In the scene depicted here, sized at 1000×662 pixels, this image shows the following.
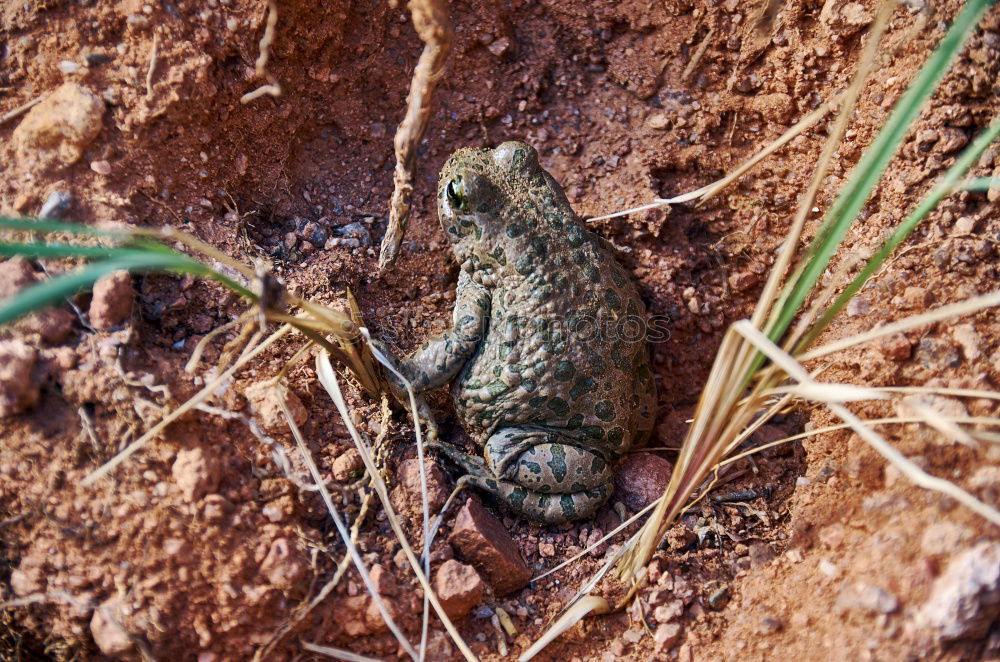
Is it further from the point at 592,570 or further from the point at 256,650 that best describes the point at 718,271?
the point at 256,650

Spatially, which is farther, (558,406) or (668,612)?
(558,406)

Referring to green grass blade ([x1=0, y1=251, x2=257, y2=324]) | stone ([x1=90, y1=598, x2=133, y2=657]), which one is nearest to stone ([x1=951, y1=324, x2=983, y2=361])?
green grass blade ([x1=0, y1=251, x2=257, y2=324])

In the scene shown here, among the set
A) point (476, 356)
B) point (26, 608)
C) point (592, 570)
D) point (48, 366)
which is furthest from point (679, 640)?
point (48, 366)

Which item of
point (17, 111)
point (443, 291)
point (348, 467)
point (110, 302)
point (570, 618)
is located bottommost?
point (570, 618)

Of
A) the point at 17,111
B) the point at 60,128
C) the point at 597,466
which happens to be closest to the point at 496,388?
the point at 597,466

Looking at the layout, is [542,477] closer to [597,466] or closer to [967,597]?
[597,466]

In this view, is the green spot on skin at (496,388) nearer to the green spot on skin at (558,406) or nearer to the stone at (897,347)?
the green spot on skin at (558,406)

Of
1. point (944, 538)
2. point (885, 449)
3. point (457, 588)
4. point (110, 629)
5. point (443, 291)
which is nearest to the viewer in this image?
point (885, 449)
